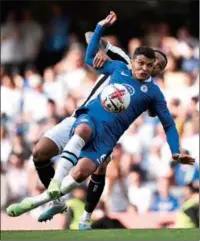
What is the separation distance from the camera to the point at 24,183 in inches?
613

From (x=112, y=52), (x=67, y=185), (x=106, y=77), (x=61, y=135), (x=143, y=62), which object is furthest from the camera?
(x=112, y=52)

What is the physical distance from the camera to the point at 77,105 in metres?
16.4

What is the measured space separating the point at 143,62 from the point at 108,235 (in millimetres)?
1814

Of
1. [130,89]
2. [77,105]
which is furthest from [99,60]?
[77,105]

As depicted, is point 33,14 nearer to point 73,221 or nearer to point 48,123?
point 48,123

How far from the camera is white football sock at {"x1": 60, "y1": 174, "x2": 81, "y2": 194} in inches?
379

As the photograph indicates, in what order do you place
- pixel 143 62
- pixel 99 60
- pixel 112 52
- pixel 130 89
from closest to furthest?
pixel 143 62 → pixel 130 89 → pixel 99 60 → pixel 112 52

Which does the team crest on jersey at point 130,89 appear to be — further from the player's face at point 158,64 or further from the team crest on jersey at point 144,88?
the player's face at point 158,64

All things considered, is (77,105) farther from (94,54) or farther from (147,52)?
(147,52)

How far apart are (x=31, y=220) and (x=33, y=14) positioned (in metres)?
6.27

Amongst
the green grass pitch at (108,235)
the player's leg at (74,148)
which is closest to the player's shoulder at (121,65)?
the player's leg at (74,148)

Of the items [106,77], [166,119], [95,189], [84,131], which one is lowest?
[95,189]

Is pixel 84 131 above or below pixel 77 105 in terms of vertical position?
below

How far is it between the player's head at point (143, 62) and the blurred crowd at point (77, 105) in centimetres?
425
